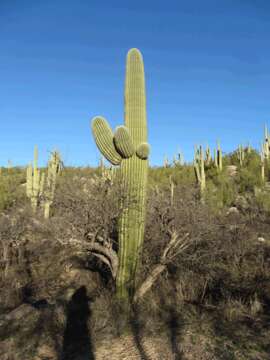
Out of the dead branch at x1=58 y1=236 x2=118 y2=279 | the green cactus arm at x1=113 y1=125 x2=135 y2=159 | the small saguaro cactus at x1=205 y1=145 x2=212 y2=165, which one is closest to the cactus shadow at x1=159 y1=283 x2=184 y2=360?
the dead branch at x1=58 y1=236 x2=118 y2=279

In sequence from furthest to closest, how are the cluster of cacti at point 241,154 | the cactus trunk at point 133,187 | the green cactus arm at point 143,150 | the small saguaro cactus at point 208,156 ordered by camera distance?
the small saguaro cactus at point 208,156 → the cluster of cacti at point 241,154 → the green cactus arm at point 143,150 → the cactus trunk at point 133,187

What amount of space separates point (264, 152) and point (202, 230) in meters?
15.3

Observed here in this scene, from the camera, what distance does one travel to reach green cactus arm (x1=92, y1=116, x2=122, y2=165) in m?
7.08

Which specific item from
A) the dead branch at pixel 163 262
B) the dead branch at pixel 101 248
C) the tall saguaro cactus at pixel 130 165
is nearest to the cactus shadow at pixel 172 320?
the dead branch at pixel 163 262

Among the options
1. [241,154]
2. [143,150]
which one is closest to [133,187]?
[143,150]

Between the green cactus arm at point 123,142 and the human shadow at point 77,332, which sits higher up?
the green cactus arm at point 123,142

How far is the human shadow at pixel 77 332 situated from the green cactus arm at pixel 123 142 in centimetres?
329

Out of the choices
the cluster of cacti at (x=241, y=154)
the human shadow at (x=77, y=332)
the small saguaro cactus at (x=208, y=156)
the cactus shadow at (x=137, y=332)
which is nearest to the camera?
the cactus shadow at (x=137, y=332)

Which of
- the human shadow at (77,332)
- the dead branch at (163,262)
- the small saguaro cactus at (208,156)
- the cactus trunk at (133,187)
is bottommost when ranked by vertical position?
the human shadow at (77,332)

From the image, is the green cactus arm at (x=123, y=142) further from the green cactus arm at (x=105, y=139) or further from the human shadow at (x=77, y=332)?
the human shadow at (x=77, y=332)

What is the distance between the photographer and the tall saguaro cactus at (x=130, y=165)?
6.64 metres

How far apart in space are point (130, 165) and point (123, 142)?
0.54m

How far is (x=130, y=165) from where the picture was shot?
698cm

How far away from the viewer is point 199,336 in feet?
16.3
